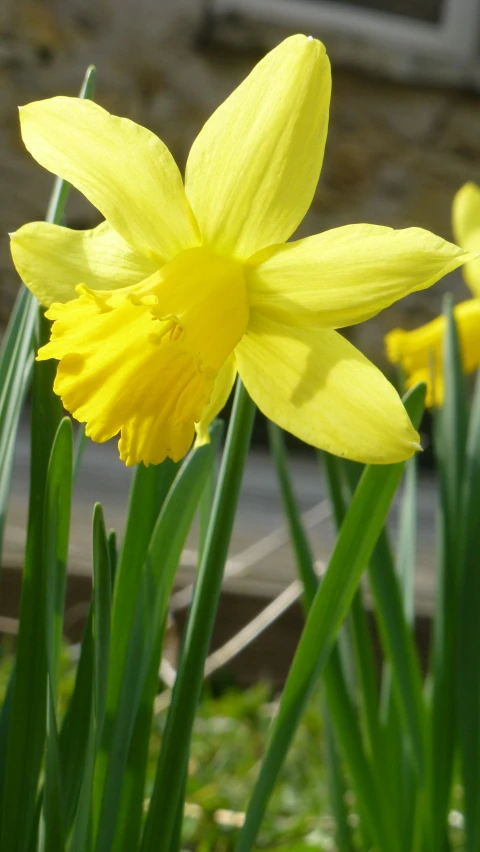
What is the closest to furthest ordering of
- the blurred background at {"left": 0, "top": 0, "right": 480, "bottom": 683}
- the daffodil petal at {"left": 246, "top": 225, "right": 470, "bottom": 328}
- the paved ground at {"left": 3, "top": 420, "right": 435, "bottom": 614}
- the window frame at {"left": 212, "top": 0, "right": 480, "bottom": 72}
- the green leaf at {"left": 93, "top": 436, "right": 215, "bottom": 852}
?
the daffodil petal at {"left": 246, "top": 225, "right": 470, "bottom": 328}, the green leaf at {"left": 93, "top": 436, "right": 215, "bottom": 852}, the paved ground at {"left": 3, "top": 420, "right": 435, "bottom": 614}, the blurred background at {"left": 0, "top": 0, "right": 480, "bottom": 683}, the window frame at {"left": 212, "top": 0, "right": 480, "bottom": 72}

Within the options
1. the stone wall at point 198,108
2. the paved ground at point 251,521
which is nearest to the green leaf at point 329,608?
the paved ground at point 251,521

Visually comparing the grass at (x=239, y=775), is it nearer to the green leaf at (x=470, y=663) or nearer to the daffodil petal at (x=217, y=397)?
the green leaf at (x=470, y=663)

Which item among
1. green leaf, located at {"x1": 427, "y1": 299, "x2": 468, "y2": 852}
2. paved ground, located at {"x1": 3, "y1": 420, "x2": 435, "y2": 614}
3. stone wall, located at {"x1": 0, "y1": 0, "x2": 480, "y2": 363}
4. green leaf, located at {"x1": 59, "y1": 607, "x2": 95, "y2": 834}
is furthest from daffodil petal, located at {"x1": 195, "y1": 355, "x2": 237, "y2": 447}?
stone wall, located at {"x1": 0, "y1": 0, "x2": 480, "y2": 363}

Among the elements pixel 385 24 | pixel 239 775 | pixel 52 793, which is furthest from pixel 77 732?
pixel 385 24

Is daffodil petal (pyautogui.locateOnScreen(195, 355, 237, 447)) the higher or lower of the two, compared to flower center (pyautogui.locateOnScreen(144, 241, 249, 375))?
lower

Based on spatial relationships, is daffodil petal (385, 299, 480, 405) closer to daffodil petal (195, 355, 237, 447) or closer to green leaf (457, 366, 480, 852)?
green leaf (457, 366, 480, 852)

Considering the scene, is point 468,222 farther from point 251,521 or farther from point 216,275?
point 251,521
